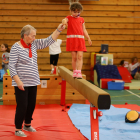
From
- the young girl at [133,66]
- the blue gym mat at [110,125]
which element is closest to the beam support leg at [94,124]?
the blue gym mat at [110,125]

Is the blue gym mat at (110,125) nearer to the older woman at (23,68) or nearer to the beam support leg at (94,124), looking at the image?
the beam support leg at (94,124)

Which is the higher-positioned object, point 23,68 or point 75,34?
point 75,34

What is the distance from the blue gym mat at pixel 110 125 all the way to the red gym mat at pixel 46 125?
12cm

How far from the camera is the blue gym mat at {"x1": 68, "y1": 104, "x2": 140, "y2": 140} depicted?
3144mm

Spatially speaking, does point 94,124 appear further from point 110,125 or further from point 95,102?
point 110,125

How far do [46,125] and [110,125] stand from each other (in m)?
1.02

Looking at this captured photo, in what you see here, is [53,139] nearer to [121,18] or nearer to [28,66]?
[28,66]

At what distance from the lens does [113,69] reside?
26.2ft

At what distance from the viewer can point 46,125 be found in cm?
359

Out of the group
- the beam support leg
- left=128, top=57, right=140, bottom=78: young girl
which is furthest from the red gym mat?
left=128, top=57, right=140, bottom=78: young girl

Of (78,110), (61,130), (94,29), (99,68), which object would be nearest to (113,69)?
(99,68)

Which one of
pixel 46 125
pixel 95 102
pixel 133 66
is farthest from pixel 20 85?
pixel 133 66

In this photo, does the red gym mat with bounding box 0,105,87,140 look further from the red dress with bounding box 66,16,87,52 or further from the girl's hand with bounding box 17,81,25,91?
Result: the red dress with bounding box 66,16,87,52

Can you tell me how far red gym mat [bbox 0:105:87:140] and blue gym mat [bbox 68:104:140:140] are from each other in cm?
12
